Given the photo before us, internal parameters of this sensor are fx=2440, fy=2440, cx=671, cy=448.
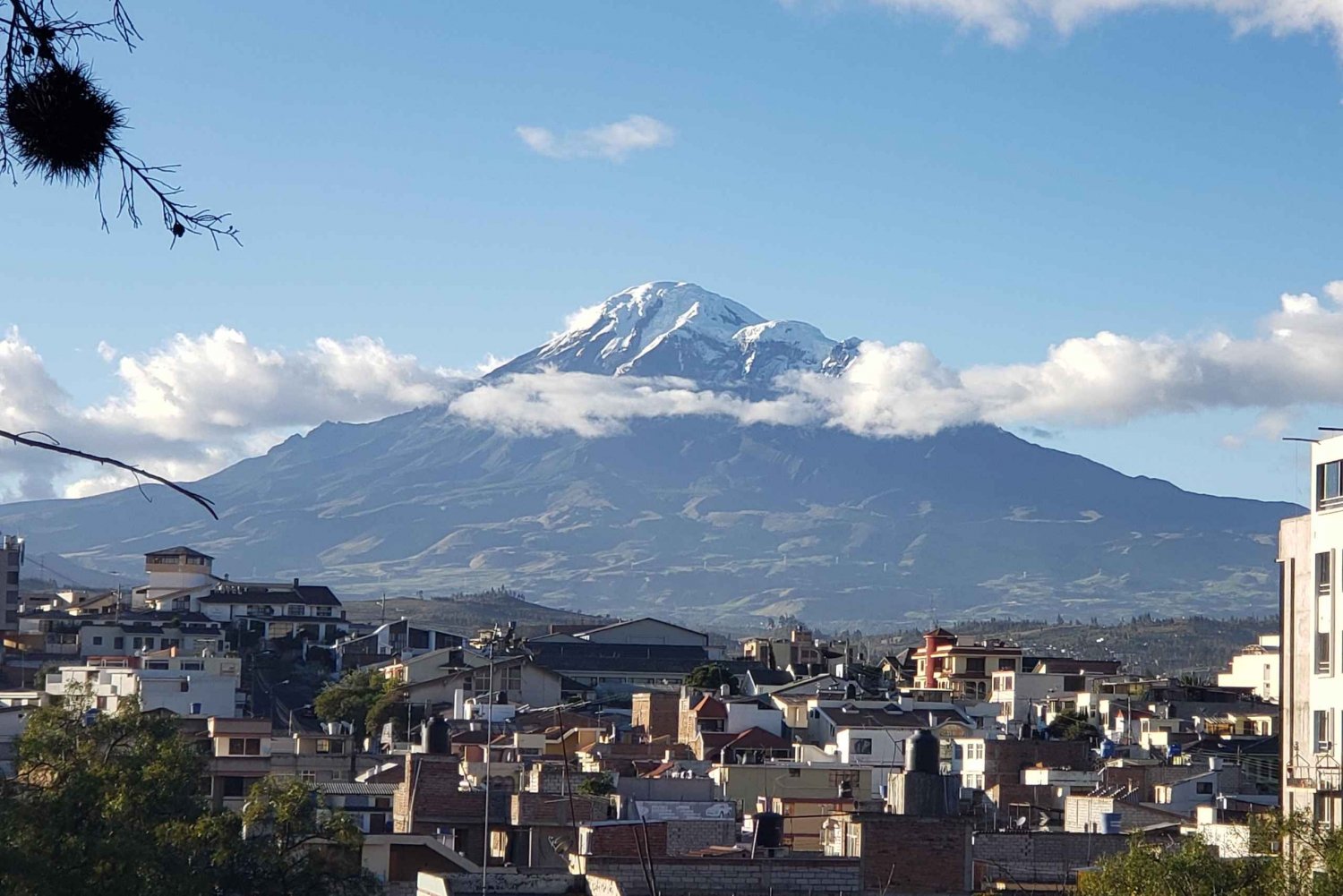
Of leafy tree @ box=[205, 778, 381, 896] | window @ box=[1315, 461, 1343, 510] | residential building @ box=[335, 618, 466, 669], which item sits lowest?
leafy tree @ box=[205, 778, 381, 896]

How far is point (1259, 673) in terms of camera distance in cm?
10394

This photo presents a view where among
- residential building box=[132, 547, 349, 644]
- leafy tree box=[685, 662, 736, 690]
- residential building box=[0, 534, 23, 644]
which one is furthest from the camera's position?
residential building box=[132, 547, 349, 644]

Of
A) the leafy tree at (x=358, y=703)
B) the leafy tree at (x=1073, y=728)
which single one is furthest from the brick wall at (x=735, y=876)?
the leafy tree at (x=358, y=703)

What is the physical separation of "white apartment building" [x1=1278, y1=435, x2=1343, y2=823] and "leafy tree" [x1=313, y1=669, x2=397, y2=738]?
164 feet

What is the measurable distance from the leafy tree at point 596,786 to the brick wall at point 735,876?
14.9 metres

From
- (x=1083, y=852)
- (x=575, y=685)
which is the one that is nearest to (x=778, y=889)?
(x=1083, y=852)

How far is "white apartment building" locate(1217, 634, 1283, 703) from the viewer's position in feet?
329

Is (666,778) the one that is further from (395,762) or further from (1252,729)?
(1252,729)

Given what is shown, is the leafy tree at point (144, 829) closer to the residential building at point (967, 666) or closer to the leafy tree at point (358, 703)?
the leafy tree at point (358, 703)

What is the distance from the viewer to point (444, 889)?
84.3 ft

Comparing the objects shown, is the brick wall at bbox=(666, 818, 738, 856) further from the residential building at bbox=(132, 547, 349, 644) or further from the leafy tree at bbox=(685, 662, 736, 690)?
the residential building at bbox=(132, 547, 349, 644)

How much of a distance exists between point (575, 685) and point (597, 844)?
235 feet

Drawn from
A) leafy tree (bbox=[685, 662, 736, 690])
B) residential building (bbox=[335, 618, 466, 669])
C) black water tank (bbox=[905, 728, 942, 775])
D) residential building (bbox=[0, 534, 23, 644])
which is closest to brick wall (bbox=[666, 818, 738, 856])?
black water tank (bbox=[905, 728, 942, 775])

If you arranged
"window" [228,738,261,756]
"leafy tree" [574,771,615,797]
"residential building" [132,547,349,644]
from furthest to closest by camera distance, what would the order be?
"residential building" [132,547,349,644] → "window" [228,738,261,756] → "leafy tree" [574,771,615,797]
